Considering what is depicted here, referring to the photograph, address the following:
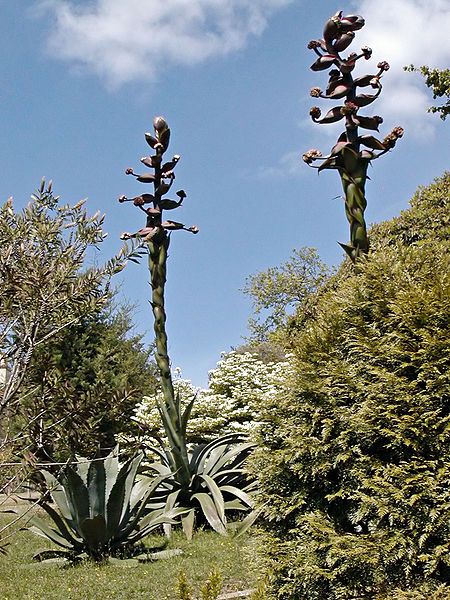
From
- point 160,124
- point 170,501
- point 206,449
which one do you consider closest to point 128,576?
point 170,501

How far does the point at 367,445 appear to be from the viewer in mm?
3689

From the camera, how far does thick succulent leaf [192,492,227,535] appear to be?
8203mm

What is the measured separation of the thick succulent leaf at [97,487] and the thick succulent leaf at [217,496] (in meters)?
1.73

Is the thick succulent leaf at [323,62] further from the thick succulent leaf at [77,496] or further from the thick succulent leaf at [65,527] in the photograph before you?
the thick succulent leaf at [65,527]

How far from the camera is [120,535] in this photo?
24.1 ft

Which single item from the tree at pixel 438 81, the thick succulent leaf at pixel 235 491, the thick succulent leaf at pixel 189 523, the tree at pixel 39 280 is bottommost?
the thick succulent leaf at pixel 189 523

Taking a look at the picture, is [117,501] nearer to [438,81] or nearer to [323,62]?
[323,62]

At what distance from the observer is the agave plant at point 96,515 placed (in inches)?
277

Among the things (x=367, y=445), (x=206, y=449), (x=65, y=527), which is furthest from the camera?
(x=206, y=449)

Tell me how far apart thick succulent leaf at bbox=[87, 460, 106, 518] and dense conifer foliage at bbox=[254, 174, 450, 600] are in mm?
3466

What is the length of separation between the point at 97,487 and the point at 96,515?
11.8 inches

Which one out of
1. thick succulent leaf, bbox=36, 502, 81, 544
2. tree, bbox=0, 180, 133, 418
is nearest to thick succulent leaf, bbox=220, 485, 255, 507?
thick succulent leaf, bbox=36, 502, 81, 544

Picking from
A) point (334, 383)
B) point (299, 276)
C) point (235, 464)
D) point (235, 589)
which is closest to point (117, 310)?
point (235, 464)

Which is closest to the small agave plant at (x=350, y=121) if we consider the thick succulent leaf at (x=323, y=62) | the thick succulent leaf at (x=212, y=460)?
the thick succulent leaf at (x=323, y=62)
